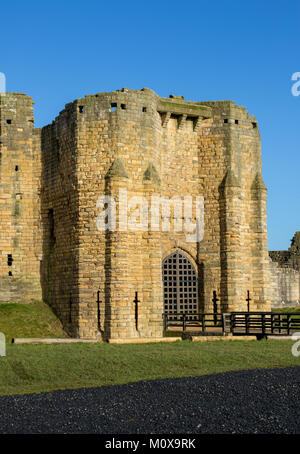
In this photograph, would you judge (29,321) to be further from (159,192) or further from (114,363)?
(114,363)

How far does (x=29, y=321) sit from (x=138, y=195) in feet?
21.6

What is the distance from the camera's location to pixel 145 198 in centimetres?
2544

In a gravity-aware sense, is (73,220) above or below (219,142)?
below

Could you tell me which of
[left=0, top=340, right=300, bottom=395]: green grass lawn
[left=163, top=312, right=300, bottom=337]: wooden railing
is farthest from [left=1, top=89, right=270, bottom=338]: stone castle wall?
[left=0, top=340, right=300, bottom=395]: green grass lawn

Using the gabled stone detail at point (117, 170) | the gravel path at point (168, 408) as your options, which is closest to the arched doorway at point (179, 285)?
the gabled stone detail at point (117, 170)

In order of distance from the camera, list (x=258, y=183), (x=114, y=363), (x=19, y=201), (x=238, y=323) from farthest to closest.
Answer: (x=258, y=183), (x=19, y=201), (x=238, y=323), (x=114, y=363)

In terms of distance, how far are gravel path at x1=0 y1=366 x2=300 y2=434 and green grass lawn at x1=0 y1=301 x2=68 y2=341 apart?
40.0ft

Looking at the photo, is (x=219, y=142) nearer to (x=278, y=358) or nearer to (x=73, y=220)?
(x=73, y=220)

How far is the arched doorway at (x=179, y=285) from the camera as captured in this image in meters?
27.2

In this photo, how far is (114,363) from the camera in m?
16.2

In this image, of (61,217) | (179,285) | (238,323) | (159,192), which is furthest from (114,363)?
(61,217)

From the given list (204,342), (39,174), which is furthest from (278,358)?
(39,174)

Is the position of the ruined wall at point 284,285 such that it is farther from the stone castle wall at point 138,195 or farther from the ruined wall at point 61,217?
the ruined wall at point 61,217

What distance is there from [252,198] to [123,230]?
7114 mm
